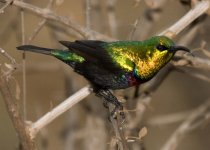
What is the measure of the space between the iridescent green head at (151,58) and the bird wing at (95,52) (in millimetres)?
136

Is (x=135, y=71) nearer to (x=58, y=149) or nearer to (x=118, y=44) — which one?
(x=118, y=44)

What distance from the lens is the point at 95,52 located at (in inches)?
156

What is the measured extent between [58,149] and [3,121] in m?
1.90

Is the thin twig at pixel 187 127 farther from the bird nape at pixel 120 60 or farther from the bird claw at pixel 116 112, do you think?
the bird claw at pixel 116 112

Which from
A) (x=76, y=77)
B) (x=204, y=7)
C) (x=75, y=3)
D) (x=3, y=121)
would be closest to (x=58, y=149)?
(x=76, y=77)

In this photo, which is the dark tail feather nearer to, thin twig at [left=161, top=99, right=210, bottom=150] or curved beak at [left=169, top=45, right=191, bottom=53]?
curved beak at [left=169, top=45, right=191, bottom=53]

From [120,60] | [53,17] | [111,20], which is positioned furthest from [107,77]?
[111,20]

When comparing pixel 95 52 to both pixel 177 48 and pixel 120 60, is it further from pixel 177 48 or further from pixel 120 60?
pixel 177 48

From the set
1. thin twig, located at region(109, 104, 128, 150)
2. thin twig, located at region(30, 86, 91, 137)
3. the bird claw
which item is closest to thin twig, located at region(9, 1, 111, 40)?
thin twig, located at region(30, 86, 91, 137)

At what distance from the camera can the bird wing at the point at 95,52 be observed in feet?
12.8

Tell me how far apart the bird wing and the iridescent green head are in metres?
0.14

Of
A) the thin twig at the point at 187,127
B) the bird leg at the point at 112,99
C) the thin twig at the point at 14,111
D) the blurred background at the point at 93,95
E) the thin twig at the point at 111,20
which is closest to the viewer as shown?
the thin twig at the point at 14,111

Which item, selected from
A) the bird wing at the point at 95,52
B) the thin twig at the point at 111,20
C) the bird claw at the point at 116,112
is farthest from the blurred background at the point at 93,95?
the bird wing at the point at 95,52

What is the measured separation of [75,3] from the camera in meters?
8.31
